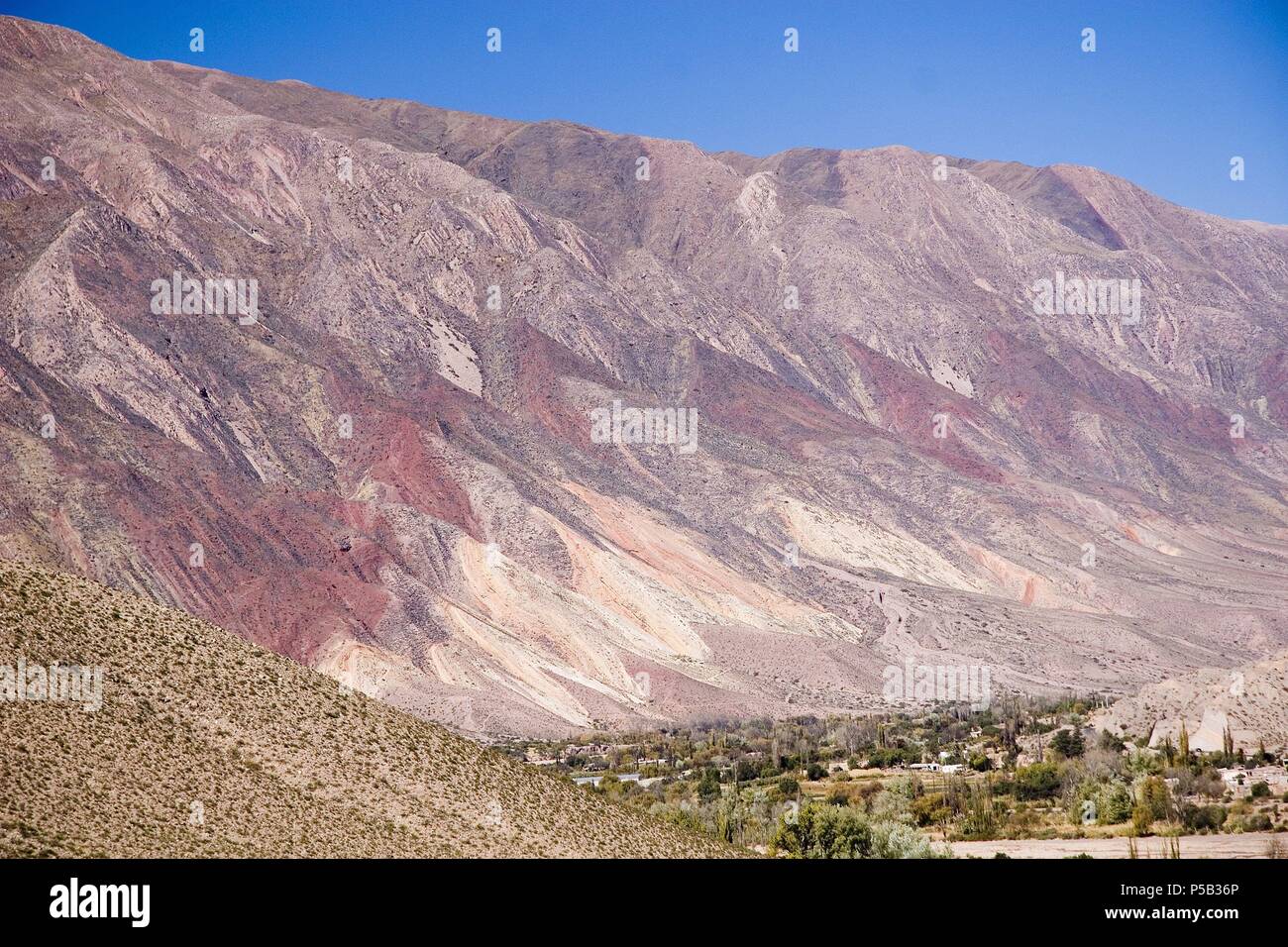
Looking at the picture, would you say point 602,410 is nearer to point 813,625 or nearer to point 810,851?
point 813,625

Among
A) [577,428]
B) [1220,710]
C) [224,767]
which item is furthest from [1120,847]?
[577,428]

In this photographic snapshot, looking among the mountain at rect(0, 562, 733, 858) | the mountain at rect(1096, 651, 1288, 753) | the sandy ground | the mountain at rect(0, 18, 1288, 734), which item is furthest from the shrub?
the mountain at rect(0, 18, 1288, 734)

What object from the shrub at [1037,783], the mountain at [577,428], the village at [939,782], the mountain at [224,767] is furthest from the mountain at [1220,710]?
the mountain at [577,428]

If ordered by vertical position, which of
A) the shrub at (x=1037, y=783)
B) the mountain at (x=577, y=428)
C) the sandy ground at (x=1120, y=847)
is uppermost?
the mountain at (x=577, y=428)

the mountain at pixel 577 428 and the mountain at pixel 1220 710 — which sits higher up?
the mountain at pixel 577 428

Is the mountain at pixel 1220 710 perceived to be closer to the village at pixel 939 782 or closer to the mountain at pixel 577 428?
the village at pixel 939 782

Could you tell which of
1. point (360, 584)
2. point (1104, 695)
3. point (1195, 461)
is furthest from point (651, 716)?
point (1195, 461)
